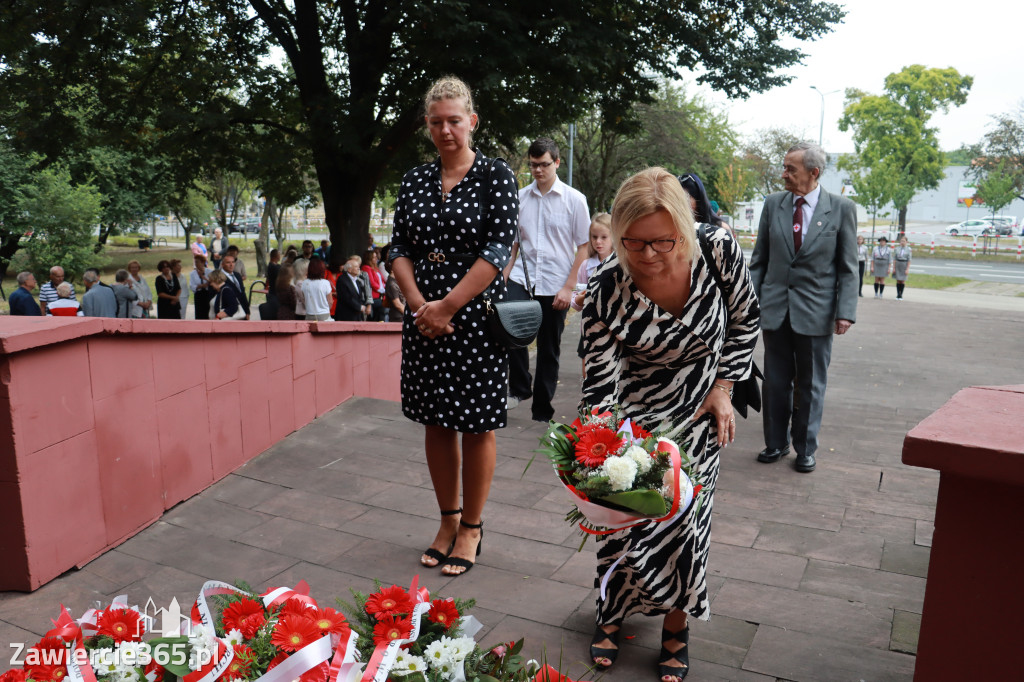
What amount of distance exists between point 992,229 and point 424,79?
174 feet

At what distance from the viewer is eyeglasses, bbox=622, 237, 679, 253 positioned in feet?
8.13

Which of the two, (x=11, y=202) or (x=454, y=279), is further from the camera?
(x=11, y=202)

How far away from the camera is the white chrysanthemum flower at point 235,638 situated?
1.80 m

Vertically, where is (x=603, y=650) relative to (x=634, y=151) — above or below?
below

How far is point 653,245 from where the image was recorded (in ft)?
8.15

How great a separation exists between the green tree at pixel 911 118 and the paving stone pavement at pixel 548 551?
167ft

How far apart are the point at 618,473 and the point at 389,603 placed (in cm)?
69

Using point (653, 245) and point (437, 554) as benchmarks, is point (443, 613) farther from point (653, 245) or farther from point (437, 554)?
point (437, 554)

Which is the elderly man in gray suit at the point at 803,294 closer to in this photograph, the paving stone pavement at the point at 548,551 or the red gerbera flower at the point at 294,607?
the paving stone pavement at the point at 548,551

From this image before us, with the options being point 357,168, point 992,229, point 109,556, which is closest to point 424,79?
point 357,168

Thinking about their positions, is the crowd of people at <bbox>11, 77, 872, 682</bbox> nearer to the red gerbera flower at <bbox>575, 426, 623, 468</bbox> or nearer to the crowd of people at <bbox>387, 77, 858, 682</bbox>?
the crowd of people at <bbox>387, 77, 858, 682</bbox>

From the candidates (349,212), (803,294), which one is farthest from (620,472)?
(349,212)

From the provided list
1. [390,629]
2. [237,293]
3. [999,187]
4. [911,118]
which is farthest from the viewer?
[911,118]

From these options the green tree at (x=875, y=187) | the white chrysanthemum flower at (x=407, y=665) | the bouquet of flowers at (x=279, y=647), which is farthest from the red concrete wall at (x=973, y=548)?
the green tree at (x=875, y=187)
